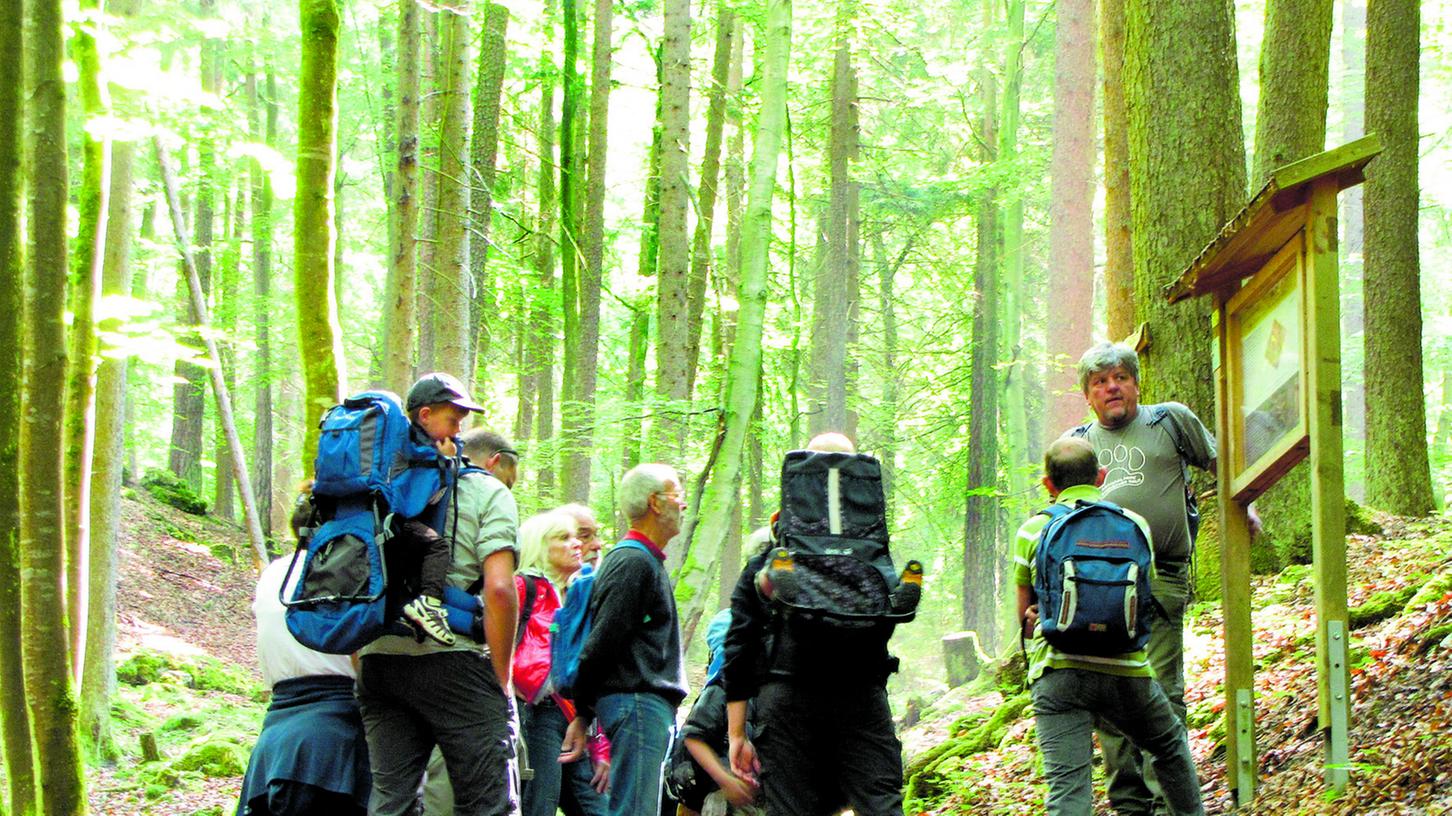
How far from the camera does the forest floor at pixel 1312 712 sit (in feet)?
15.9

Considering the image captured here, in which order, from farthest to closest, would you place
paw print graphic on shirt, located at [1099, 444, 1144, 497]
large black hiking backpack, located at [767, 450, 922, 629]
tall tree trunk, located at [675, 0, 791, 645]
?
tall tree trunk, located at [675, 0, 791, 645]
paw print graphic on shirt, located at [1099, 444, 1144, 497]
large black hiking backpack, located at [767, 450, 922, 629]

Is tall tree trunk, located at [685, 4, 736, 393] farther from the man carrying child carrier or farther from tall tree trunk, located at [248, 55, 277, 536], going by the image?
the man carrying child carrier

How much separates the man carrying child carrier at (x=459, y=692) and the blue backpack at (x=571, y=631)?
38 cm

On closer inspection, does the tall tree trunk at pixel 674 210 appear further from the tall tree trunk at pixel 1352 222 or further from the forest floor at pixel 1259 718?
the tall tree trunk at pixel 1352 222

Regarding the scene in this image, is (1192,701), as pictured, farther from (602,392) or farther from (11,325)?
(602,392)

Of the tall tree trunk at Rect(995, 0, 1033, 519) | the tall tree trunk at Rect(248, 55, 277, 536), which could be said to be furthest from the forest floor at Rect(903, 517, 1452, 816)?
the tall tree trunk at Rect(248, 55, 277, 536)

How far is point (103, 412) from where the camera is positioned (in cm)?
1242

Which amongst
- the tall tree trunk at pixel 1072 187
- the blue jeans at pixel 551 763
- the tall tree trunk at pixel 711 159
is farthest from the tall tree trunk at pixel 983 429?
the blue jeans at pixel 551 763

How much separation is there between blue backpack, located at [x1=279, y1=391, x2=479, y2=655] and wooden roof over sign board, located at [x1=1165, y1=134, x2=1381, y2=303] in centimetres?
322

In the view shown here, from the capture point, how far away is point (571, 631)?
16.9 feet

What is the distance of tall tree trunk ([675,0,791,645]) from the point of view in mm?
11438

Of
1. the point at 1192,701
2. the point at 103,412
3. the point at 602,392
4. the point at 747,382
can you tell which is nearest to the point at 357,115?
the point at 602,392

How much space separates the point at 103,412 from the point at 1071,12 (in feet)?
40.8

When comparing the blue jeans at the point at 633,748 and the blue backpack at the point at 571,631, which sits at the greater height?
the blue backpack at the point at 571,631
